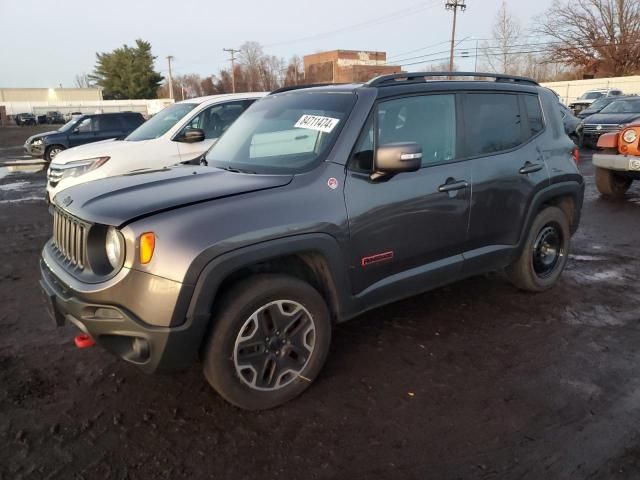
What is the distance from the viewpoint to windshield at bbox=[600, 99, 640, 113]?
1658 cm

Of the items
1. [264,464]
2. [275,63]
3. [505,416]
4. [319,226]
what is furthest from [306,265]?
[275,63]

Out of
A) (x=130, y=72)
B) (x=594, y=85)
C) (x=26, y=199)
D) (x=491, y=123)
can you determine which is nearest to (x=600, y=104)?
(x=491, y=123)

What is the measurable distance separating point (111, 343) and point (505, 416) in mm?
2220

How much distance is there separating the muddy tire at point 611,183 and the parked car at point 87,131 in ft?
42.9

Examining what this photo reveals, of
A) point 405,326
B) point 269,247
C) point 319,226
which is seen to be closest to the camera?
point 269,247

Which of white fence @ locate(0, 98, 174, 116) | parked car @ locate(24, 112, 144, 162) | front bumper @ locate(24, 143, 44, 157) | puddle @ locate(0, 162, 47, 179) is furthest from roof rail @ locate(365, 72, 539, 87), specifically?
white fence @ locate(0, 98, 174, 116)

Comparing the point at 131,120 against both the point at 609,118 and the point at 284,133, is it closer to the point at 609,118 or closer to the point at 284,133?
the point at 284,133

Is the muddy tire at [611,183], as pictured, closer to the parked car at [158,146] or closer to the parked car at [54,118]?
the parked car at [158,146]

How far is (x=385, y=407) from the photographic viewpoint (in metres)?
3.01

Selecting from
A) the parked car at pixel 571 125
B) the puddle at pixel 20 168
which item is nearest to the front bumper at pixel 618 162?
the parked car at pixel 571 125

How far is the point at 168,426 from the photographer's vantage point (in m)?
2.84

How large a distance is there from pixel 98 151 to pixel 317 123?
5.42 m

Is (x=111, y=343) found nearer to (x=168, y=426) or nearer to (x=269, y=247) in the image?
(x=168, y=426)

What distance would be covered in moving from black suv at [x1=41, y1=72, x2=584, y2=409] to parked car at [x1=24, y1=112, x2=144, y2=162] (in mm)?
13678
